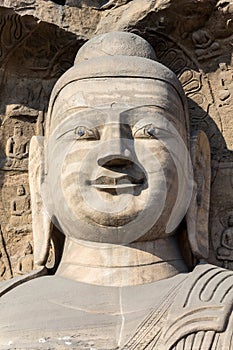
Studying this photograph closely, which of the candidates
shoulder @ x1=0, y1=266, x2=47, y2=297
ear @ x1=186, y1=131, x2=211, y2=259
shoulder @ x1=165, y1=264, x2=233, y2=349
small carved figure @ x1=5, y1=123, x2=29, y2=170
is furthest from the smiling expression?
small carved figure @ x1=5, y1=123, x2=29, y2=170

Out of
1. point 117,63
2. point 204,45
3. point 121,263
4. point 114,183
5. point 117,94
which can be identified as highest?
point 204,45

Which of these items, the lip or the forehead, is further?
the forehead

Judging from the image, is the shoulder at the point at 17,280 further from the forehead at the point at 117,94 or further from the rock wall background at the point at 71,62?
the forehead at the point at 117,94

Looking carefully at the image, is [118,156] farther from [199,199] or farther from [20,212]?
[20,212]

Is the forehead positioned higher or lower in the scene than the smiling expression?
higher

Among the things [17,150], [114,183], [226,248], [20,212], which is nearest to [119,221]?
[114,183]

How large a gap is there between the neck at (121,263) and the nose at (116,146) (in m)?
0.55

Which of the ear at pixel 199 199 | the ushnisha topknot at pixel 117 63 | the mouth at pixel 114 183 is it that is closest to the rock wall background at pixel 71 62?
the ear at pixel 199 199

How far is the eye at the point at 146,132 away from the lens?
15.4 ft

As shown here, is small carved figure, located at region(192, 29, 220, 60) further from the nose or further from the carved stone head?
the nose

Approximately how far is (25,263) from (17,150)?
940 mm

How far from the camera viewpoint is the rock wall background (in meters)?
5.52

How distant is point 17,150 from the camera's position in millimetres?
5762

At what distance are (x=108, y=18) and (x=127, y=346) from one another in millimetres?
2888
